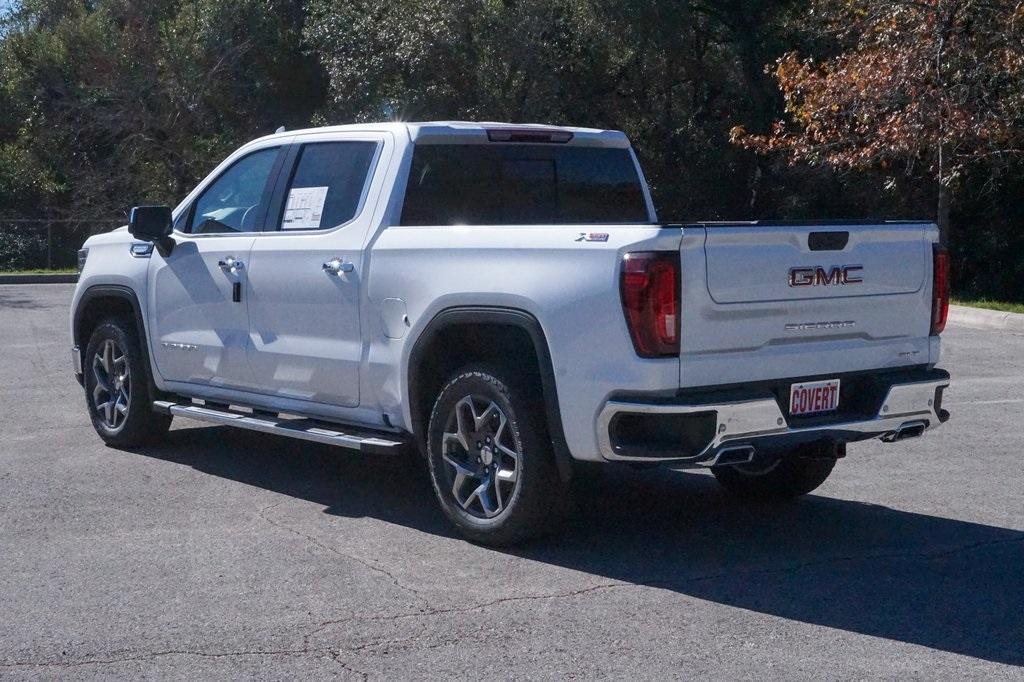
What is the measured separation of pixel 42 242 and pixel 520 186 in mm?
27317

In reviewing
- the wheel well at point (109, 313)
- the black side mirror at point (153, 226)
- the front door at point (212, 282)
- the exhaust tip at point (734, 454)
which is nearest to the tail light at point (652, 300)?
the exhaust tip at point (734, 454)

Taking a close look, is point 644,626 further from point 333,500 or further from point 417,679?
point 333,500

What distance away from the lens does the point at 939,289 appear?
6.35 m

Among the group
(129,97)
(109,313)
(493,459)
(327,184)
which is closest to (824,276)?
(493,459)

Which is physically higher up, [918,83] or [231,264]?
[918,83]

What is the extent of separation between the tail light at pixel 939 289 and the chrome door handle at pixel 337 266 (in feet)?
9.40

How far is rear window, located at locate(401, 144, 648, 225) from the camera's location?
22.7 ft

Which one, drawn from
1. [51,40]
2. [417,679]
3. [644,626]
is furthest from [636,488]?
[51,40]

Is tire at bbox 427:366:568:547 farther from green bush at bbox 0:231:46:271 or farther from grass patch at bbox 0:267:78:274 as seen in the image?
green bush at bbox 0:231:46:271

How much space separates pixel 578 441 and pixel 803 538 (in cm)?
150

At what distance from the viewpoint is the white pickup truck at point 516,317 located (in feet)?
17.9

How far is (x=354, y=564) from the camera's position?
587 cm

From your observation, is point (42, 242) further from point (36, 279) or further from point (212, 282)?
point (212, 282)

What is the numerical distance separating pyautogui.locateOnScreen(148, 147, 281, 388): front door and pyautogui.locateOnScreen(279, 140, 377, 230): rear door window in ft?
0.82
